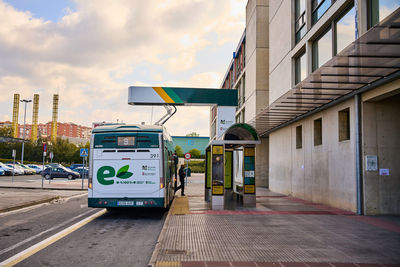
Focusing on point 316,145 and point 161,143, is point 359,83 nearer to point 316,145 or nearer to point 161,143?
point 316,145

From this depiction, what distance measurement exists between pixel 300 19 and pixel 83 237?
50.0 feet

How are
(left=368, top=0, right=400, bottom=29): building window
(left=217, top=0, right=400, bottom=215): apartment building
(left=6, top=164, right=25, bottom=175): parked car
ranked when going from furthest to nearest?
(left=6, top=164, right=25, bottom=175): parked car
(left=368, top=0, right=400, bottom=29): building window
(left=217, top=0, right=400, bottom=215): apartment building

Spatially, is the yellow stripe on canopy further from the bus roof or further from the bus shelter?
the bus roof

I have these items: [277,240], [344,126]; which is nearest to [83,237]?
[277,240]

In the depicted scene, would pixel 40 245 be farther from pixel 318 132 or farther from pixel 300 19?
pixel 300 19

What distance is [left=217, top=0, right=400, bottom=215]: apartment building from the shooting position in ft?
31.5

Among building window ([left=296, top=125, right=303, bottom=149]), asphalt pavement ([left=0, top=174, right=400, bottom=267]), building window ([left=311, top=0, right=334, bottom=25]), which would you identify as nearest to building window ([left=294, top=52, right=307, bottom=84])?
building window ([left=311, top=0, right=334, bottom=25])

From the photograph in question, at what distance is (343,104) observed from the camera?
13836 millimetres

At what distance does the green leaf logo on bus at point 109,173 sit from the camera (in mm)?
11258

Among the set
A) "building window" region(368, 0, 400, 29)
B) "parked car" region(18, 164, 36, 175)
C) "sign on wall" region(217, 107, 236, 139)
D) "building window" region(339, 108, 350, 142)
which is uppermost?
"building window" region(368, 0, 400, 29)

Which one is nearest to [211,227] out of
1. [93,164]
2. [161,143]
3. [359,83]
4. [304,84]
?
[161,143]

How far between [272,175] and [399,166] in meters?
12.6

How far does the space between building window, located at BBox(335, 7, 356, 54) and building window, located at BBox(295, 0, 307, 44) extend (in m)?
3.87

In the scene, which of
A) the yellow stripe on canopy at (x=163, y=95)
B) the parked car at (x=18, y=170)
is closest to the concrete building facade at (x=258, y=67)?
the yellow stripe on canopy at (x=163, y=95)
